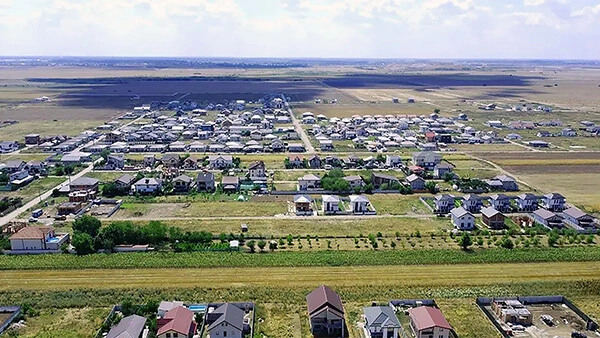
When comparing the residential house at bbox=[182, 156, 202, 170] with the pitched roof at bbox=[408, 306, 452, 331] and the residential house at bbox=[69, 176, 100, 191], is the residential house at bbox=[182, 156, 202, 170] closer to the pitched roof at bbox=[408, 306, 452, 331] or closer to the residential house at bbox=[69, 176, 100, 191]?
the residential house at bbox=[69, 176, 100, 191]

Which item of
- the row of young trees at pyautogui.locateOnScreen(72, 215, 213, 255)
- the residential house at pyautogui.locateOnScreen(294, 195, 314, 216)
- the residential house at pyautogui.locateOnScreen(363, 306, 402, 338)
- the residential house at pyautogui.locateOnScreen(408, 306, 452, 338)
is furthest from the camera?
the residential house at pyautogui.locateOnScreen(294, 195, 314, 216)

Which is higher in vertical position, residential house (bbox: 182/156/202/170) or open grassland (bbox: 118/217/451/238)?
residential house (bbox: 182/156/202/170)

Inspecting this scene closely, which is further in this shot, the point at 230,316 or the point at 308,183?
the point at 308,183

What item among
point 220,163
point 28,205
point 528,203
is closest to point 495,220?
point 528,203

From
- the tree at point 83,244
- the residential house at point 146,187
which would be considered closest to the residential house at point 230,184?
the residential house at point 146,187

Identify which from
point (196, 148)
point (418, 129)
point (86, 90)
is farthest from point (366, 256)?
point (86, 90)

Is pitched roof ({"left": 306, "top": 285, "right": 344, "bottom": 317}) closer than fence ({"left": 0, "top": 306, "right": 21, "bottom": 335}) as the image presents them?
No

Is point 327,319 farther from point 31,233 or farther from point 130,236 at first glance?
point 31,233

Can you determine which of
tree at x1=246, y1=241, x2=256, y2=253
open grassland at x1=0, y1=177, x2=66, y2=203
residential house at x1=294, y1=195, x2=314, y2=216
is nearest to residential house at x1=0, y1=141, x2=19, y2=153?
open grassland at x1=0, y1=177, x2=66, y2=203
